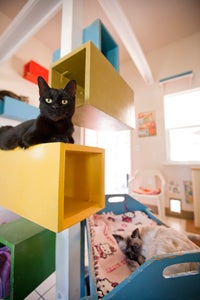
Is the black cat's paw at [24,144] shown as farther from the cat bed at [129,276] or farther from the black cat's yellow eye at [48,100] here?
the cat bed at [129,276]

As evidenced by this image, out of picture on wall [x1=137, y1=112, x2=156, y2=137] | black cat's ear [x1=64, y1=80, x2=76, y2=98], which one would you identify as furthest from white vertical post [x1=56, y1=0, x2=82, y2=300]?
picture on wall [x1=137, y1=112, x2=156, y2=137]

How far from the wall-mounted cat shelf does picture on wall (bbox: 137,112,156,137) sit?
1.67 meters

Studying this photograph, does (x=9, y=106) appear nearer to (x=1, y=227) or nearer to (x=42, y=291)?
(x=1, y=227)

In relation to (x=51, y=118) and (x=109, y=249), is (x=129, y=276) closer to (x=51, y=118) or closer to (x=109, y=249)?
(x=109, y=249)

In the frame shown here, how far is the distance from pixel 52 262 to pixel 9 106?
4.70 feet

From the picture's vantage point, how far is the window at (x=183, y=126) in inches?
82.0

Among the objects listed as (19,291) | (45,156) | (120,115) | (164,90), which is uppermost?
(164,90)

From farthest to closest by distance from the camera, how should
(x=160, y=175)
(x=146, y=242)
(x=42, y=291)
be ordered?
(x=160, y=175) → (x=42, y=291) → (x=146, y=242)

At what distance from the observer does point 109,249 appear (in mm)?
654

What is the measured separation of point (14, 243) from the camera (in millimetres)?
734

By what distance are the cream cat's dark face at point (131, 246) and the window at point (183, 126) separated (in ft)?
6.23

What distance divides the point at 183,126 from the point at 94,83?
6.95 ft

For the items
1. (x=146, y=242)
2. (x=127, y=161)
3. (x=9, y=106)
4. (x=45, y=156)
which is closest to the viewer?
(x=45, y=156)

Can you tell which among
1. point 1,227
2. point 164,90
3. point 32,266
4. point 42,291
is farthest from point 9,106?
point 164,90
